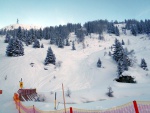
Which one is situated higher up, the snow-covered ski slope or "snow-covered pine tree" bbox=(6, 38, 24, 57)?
"snow-covered pine tree" bbox=(6, 38, 24, 57)

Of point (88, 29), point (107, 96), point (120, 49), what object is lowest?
point (107, 96)

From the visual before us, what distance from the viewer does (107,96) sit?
3278 cm

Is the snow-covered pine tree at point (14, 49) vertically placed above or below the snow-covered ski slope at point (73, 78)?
above

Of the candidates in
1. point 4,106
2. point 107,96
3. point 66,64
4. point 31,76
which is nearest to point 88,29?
point 66,64

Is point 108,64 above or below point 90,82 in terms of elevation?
above

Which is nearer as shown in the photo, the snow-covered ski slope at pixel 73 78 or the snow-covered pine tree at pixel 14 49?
the snow-covered ski slope at pixel 73 78

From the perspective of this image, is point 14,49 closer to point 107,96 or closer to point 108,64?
point 108,64

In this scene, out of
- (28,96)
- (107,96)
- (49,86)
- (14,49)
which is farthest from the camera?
(14,49)

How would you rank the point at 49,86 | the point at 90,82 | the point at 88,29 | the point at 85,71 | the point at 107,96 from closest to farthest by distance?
the point at 107,96
the point at 49,86
the point at 90,82
the point at 85,71
the point at 88,29

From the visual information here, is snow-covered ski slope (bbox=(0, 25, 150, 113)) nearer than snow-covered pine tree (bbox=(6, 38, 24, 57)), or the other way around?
snow-covered ski slope (bbox=(0, 25, 150, 113))

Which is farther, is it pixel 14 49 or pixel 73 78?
pixel 14 49

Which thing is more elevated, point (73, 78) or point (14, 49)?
point (14, 49)

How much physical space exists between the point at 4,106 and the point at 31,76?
25.2 meters

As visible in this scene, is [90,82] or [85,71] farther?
[85,71]
